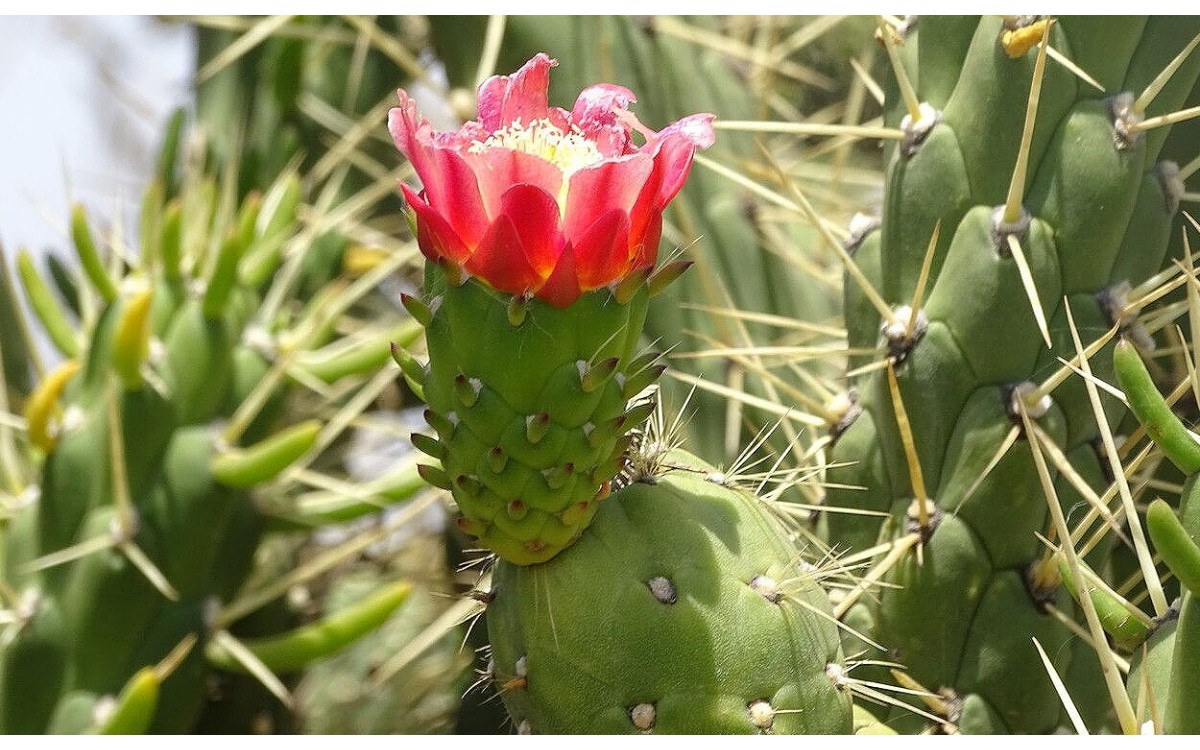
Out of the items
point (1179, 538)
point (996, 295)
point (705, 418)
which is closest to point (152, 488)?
point (705, 418)

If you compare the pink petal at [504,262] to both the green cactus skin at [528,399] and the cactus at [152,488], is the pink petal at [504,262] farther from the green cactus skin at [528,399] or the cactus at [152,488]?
the cactus at [152,488]

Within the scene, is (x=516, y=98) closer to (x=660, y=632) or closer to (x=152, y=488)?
(x=660, y=632)

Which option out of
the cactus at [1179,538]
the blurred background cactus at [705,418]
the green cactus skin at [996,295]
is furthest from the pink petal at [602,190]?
the green cactus skin at [996,295]

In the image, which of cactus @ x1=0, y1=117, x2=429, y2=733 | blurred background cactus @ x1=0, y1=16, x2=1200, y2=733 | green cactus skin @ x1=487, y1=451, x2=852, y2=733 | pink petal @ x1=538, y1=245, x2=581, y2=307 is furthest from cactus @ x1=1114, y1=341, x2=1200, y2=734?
cactus @ x1=0, y1=117, x2=429, y2=733

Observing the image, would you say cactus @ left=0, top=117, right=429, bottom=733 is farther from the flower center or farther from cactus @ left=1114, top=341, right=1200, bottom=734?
cactus @ left=1114, top=341, right=1200, bottom=734

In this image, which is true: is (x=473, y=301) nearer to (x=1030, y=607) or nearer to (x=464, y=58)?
(x=1030, y=607)

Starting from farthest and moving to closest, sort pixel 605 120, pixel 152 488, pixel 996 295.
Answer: pixel 152 488 → pixel 996 295 → pixel 605 120
